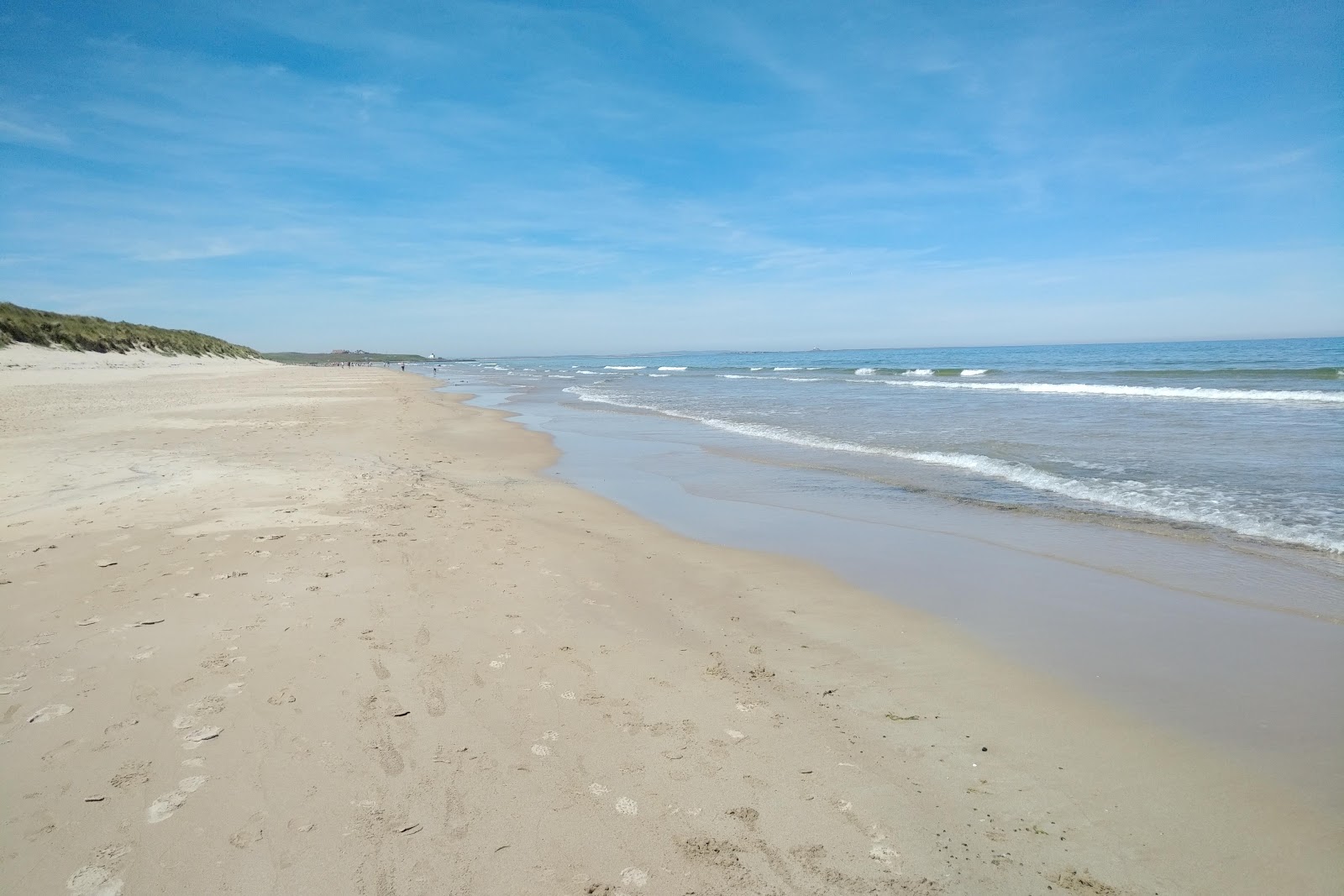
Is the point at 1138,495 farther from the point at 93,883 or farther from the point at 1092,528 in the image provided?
the point at 93,883

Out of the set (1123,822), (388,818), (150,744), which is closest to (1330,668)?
(1123,822)

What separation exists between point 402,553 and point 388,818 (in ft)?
12.2

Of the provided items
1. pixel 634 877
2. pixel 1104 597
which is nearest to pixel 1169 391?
pixel 1104 597

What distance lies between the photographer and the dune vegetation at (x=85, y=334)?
32.8m

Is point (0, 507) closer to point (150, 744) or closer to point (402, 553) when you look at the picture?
point (402, 553)

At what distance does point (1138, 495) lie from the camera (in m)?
8.27

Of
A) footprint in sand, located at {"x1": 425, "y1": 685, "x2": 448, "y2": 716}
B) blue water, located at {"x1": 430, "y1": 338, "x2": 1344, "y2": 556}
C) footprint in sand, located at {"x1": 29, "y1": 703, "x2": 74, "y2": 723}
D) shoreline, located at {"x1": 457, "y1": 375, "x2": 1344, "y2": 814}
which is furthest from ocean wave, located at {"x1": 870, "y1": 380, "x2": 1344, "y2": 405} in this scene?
footprint in sand, located at {"x1": 29, "y1": 703, "x2": 74, "y2": 723}

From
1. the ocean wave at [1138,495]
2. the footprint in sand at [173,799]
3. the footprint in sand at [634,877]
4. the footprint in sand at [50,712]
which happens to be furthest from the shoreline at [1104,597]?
the footprint in sand at [50,712]

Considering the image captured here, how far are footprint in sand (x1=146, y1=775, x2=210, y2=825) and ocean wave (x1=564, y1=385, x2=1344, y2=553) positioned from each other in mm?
8555

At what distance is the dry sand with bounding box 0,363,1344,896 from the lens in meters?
2.40

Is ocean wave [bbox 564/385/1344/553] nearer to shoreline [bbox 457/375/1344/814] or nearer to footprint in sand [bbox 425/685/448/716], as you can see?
shoreline [bbox 457/375/1344/814]

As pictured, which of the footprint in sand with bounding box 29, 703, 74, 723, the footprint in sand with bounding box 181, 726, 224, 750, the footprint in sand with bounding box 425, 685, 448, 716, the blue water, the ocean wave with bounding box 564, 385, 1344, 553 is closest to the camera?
the footprint in sand with bounding box 181, 726, 224, 750

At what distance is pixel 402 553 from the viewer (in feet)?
19.7

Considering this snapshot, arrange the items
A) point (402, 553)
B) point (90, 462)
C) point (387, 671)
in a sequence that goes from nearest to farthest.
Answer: point (387, 671) → point (402, 553) → point (90, 462)
